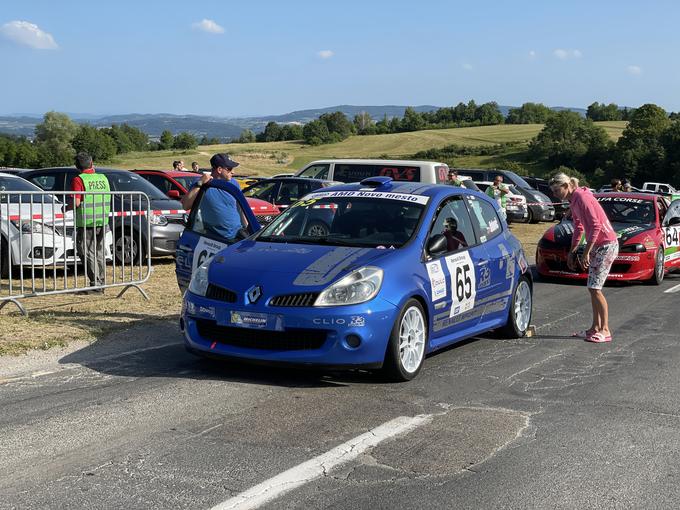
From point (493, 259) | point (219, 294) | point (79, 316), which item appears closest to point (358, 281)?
point (219, 294)

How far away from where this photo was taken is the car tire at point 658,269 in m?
14.9

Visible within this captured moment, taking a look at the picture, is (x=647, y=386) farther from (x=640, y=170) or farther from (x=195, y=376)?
(x=640, y=170)

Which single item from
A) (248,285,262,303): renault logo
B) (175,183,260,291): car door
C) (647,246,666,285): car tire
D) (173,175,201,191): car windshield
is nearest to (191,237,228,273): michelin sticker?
(175,183,260,291): car door

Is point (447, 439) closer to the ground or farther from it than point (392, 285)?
closer to the ground

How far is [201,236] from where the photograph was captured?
9227 mm

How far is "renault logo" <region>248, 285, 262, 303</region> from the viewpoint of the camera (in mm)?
6844

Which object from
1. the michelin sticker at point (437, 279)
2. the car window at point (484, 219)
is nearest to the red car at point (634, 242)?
the car window at point (484, 219)

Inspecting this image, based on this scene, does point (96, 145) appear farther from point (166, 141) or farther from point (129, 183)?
point (129, 183)

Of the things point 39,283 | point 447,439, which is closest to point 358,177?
point 39,283

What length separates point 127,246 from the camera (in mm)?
13508

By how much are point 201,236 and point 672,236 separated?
977 centimetres

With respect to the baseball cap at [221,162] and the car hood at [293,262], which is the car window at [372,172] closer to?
the baseball cap at [221,162]

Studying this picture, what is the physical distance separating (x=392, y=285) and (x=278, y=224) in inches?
69.6

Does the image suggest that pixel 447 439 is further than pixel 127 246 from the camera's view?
No
